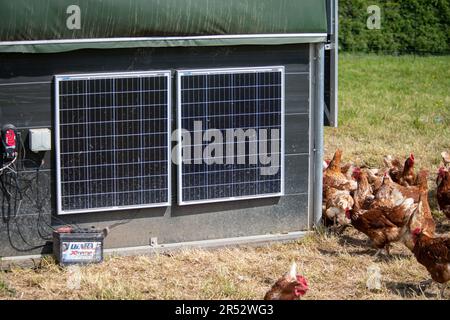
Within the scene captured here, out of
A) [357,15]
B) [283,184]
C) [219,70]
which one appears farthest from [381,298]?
[357,15]

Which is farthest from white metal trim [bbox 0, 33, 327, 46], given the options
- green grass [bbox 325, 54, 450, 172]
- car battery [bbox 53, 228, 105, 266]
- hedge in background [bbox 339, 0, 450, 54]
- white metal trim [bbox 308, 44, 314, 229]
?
hedge in background [bbox 339, 0, 450, 54]

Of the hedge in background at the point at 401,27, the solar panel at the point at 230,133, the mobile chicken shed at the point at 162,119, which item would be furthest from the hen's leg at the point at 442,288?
the hedge in background at the point at 401,27

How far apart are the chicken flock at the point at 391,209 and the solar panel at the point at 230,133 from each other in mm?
919

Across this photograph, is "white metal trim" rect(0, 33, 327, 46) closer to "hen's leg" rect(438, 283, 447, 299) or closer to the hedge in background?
"hen's leg" rect(438, 283, 447, 299)

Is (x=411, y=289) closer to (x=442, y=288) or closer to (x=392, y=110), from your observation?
(x=442, y=288)

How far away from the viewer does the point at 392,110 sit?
18.2 m

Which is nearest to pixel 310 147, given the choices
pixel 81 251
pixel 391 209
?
pixel 391 209

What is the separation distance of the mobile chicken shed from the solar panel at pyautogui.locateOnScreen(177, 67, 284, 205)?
0.5 inches

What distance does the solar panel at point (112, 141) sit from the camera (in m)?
9.37

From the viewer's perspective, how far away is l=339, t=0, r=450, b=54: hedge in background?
26.5 metres

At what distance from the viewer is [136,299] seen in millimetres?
8344

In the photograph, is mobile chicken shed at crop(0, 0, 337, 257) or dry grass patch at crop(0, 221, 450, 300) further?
mobile chicken shed at crop(0, 0, 337, 257)

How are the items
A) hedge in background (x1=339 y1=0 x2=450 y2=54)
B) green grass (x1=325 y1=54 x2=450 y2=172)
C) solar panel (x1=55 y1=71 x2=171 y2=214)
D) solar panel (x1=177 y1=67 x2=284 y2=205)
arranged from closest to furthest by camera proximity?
solar panel (x1=55 y1=71 x2=171 y2=214)
solar panel (x1=177 y1=67 x2=284 y2=205)
green grass (x1=325 y1=54 x2=450 y2=172)
hedge in background (x1=339 y1=0 x2=450 y2=54)
